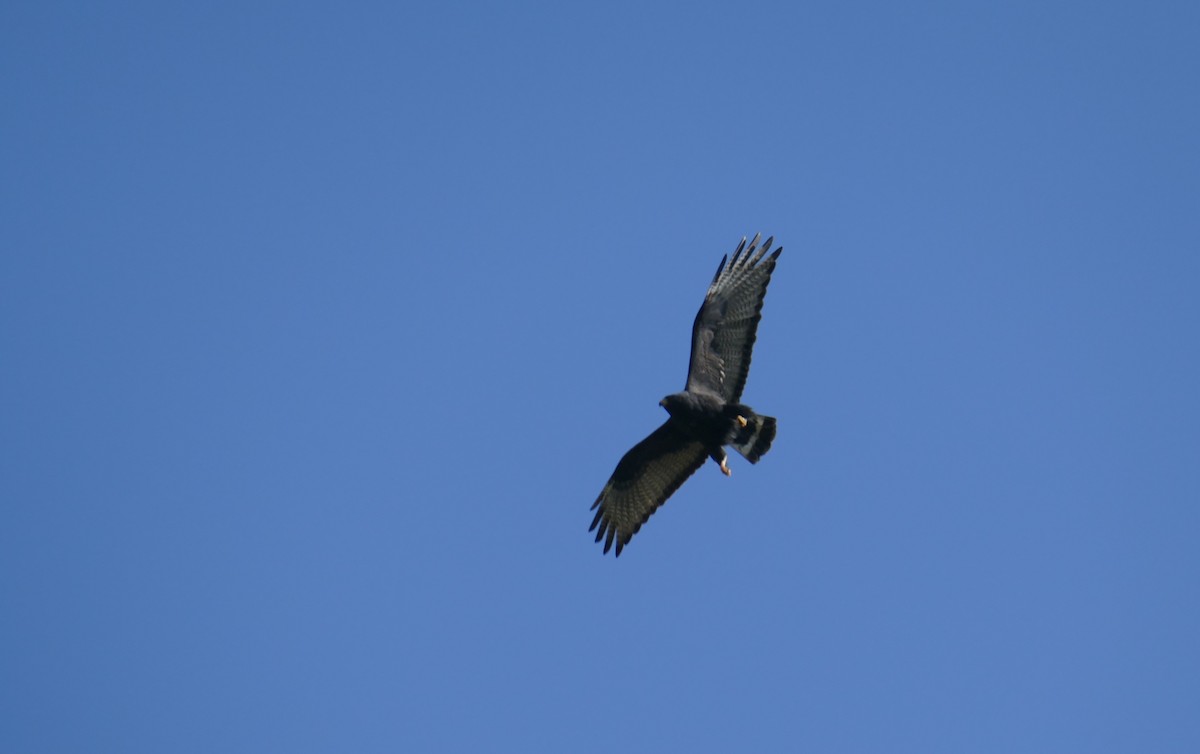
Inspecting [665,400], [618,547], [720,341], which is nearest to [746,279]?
[720,341]

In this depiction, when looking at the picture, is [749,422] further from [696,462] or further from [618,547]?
[618,547]

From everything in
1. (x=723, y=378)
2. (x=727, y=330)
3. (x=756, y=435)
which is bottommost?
(x=756, y=435)

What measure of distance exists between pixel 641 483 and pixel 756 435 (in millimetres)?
1587

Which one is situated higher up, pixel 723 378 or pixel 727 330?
pixel 727 330

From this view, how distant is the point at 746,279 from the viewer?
14.5 m

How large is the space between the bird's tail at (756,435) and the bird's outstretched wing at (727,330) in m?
0.35

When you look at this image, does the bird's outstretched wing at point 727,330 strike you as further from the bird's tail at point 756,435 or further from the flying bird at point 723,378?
the bird's tail at point 756,435

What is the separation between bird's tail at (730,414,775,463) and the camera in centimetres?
1427

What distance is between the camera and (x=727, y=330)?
14.4m

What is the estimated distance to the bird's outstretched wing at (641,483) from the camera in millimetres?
14875

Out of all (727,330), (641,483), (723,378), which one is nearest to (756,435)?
(723,378)

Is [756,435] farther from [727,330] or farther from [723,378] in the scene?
[727,330]

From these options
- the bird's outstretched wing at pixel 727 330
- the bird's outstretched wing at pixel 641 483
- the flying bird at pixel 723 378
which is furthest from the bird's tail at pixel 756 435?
the bird's outstretched wing at pixel 641 483

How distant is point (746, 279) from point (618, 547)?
135 inches
